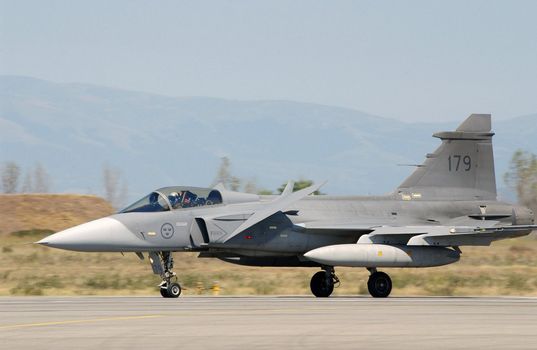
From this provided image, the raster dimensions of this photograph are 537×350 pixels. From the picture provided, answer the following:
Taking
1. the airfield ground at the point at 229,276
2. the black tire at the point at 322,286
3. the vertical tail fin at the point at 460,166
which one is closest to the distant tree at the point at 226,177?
the airfield ground at the point at 229,276

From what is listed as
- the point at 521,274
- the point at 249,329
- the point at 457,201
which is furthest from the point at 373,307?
the point at 521,274

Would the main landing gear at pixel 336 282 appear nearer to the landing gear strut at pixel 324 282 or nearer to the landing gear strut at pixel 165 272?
the landing gear strut at pixel 324 282

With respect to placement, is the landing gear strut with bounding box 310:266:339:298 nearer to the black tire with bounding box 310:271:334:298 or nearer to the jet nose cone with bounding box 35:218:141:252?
the black tire with bounding box 310:271:334:298

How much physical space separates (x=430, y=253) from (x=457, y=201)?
3366mm

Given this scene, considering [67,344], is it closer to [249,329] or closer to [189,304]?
[249,329]

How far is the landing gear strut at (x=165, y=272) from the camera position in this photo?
2527 cm

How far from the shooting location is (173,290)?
2527 centimetres

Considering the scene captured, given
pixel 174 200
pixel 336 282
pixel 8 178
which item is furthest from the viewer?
pixel 8 178

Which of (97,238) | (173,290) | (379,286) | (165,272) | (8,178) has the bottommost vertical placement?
(379,286)

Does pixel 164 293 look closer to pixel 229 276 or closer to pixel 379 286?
pixel 379 286

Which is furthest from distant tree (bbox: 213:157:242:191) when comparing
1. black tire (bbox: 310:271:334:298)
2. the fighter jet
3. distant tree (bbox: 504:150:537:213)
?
black tire (bbox: 310:271:334:298)

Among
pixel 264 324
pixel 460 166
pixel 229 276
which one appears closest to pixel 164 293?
pixel 264 324

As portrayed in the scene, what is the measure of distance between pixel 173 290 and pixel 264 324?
727 centimetres

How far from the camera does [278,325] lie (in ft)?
59.4
